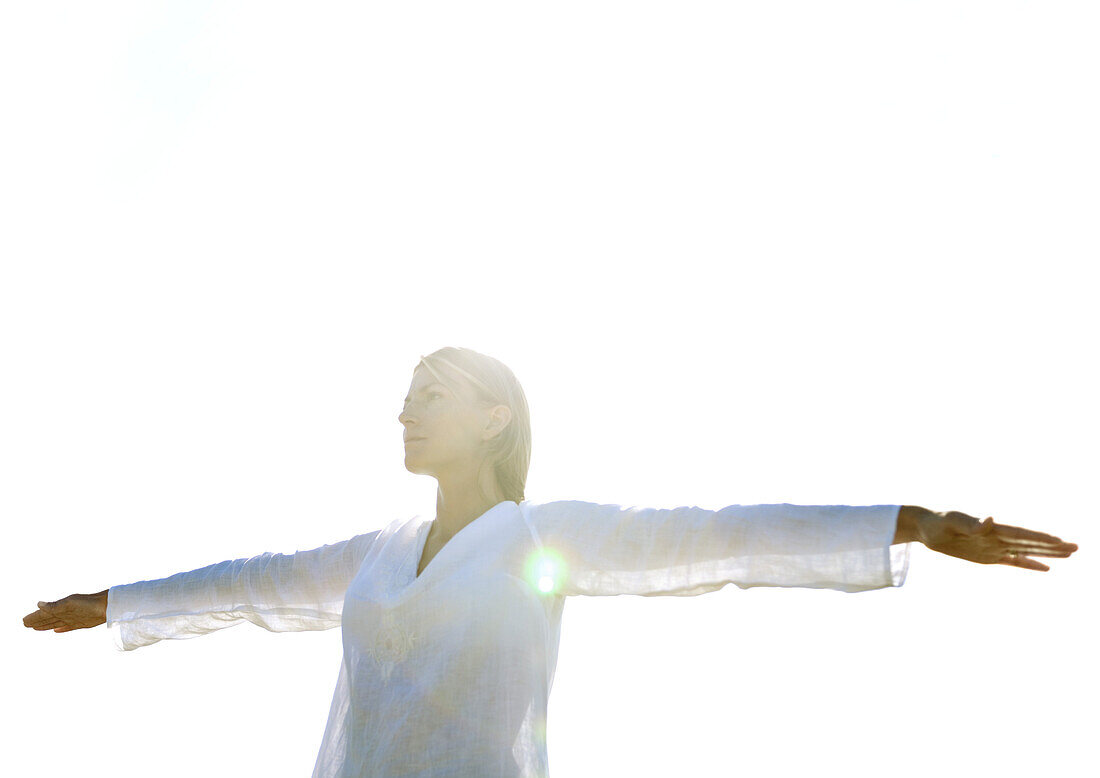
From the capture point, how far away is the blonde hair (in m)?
4.44

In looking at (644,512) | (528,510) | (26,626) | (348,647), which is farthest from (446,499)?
(26,626)

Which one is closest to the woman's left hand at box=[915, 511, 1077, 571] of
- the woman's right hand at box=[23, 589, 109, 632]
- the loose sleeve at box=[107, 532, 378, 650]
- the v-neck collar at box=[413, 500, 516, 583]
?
the v-neck collar at box=[413, 500, 516, 583]

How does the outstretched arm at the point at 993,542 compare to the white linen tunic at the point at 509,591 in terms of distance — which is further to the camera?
the white linen tunic at the point at 509,591

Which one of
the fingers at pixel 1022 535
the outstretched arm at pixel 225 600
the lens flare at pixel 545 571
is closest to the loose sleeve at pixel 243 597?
the outstretched arm at pixel 225 600

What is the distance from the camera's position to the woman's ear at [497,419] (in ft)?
14.6

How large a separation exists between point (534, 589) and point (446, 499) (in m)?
0.66

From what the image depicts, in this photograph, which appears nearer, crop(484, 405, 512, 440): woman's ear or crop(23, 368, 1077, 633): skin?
crop(23, 368, 1077, 633): skin

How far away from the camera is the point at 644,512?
147 inches

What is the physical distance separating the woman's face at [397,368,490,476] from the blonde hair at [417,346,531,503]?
0.04 m

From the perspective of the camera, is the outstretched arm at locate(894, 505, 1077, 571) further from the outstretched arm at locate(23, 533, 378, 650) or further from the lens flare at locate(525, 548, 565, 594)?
the outstretched arm at locate(23, 533, 378, 650)

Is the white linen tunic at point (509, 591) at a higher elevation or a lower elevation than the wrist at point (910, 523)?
lower

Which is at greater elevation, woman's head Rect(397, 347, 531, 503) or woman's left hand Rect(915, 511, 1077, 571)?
woman's head Rect(397, 347, 531, 503)

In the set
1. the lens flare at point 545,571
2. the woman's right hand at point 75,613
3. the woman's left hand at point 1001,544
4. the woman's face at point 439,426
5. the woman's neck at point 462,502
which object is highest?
the woman's face at point 439,426

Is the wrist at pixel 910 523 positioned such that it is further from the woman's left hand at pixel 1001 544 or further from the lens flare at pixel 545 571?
the lens flare at pixel 545 571
